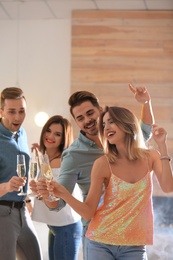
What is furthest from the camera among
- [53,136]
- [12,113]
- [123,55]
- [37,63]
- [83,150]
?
[37,63]

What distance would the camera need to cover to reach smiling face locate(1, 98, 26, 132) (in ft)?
11.1

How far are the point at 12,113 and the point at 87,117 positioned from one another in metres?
0.51

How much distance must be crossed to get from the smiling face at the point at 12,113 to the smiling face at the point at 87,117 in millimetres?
420

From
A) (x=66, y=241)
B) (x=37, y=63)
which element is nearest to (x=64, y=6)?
(x=37, y=63)

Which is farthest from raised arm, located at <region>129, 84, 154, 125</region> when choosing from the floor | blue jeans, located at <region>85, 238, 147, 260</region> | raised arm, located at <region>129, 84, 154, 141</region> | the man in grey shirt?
the floor

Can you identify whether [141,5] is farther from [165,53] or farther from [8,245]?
[8,245]

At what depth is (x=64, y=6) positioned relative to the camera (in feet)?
21.0

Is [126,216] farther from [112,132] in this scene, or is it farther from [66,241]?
[66,241]

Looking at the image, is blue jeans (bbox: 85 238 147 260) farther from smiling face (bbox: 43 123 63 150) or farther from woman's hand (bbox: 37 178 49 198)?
smiling face (bbox: 43 123 63 150)

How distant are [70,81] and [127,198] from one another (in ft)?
13.4

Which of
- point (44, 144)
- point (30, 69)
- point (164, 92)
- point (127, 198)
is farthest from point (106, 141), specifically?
point (30, 69)

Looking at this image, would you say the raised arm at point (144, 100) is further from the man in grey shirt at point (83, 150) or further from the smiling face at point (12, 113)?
the smiling face at point (12, 113)

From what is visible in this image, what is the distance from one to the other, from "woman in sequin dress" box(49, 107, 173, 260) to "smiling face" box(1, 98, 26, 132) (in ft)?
2.63

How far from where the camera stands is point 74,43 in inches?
259
